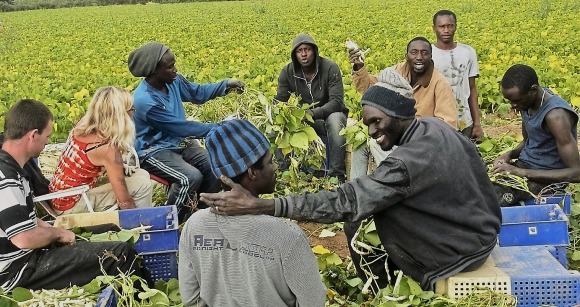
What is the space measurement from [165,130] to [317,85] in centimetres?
161

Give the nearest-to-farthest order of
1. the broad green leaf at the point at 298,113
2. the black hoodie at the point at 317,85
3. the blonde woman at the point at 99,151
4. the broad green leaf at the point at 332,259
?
the broad green leaf at the point at 332,259, the blonde woman at the point at 99,151, the broad green leaf at the point at 298,113, the black hoodie at the point at 317,85

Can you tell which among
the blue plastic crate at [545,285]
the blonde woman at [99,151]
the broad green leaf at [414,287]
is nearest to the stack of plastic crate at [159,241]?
the blonde woman at [99,151]

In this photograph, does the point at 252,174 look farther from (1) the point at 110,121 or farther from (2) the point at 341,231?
(2) the point at 341,231

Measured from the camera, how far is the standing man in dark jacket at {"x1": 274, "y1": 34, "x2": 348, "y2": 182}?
18.8 feet

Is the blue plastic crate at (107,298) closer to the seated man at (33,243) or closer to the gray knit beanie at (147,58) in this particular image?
the seated man at (33,243)

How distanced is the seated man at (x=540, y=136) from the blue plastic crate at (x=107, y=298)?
2.37 m

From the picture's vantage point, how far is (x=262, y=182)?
251 cm

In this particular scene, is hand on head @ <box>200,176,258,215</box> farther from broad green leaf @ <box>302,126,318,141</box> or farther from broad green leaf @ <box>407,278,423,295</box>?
broad green leaf @ <box>302,126,318,141</box>

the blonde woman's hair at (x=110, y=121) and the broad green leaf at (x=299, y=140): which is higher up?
the blonde woman's hair at (x=110, y=121)

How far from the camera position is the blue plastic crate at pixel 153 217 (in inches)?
147

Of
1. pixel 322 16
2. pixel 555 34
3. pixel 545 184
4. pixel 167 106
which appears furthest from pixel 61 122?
pixel 322 16

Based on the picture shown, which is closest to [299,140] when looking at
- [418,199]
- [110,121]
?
[110,121]

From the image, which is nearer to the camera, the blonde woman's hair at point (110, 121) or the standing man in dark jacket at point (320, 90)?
the blonde woman's hair at point (110, 121)

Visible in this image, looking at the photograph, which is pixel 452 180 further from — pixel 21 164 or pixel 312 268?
pixel 21 164
